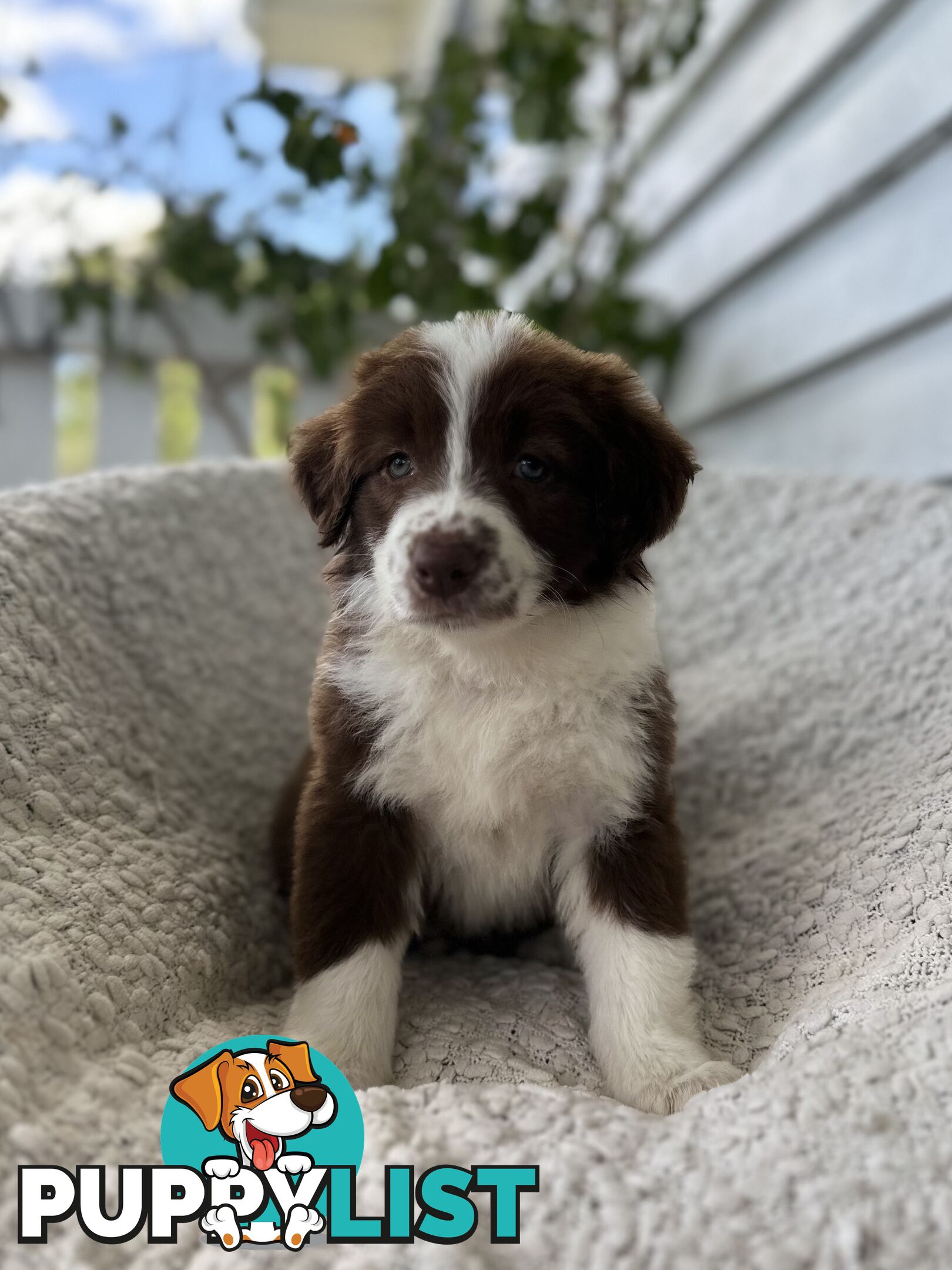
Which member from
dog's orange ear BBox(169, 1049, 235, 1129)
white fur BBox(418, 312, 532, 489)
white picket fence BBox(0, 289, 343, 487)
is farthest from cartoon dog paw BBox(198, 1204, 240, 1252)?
white picket fence BBox(0, 289, 343, 487)

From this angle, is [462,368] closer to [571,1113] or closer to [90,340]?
[571,1113]

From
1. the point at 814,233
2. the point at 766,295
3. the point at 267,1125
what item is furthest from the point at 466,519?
the point at 766,295

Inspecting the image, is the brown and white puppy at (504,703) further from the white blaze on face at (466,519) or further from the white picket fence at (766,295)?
the white picket fence at (766,295)

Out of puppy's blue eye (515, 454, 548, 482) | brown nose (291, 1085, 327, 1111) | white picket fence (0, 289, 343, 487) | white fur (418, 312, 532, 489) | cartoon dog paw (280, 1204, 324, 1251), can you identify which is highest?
→ white fur (418, 312, 532, 489)

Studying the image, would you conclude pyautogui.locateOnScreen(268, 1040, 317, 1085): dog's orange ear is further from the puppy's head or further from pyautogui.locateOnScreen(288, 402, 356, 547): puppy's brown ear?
pyautogui.locateOnScreen(288, 402, 356, 547): puppy's brown ear

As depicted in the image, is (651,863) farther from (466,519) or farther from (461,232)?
(461,232)

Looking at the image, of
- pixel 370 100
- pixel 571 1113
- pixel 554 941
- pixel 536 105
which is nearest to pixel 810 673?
pixel 554 941
